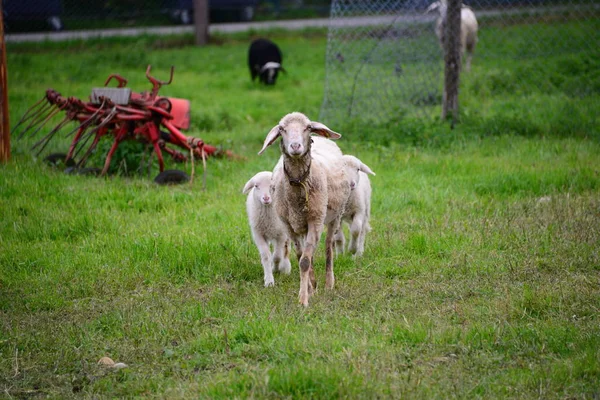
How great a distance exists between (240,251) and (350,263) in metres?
0.95

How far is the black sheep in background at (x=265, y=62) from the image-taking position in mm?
15578

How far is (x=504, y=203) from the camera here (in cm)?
768

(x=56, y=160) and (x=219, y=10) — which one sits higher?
(x=219, y=10)

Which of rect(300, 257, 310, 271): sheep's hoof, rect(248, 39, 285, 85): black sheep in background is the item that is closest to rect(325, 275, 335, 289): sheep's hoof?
rect(300, 257, 310, 271): sheep's hoof

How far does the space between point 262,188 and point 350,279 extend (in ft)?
3.23

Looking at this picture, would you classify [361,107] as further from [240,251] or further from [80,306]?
[80,306]

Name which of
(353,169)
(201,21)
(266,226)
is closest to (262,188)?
(266,226)

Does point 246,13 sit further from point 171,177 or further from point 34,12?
point 171,177

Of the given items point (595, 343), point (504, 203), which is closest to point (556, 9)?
point (504, 203)

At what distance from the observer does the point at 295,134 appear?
5.18 metres

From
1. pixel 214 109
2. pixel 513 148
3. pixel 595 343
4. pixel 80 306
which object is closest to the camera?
pixel 595 343

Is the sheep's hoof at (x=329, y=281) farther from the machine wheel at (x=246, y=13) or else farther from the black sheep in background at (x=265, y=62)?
the machine wheel at (x=246, y=13)

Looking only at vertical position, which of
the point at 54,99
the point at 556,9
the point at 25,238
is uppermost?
the point at 556,9

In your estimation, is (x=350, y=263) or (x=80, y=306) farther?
(x=350, y=263)
